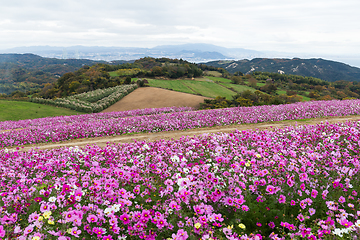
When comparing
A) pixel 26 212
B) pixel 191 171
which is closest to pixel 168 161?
pixel 191 171

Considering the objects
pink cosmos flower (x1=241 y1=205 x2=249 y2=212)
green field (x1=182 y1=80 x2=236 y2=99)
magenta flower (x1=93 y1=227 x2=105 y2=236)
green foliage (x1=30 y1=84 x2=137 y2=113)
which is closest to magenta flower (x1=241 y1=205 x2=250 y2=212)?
pink cosmos flower (x1=241 y1=205 x2=249 y2=212)

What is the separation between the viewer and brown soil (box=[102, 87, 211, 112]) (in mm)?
39031

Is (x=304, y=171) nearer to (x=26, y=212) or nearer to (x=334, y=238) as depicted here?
(x=334, y=238)

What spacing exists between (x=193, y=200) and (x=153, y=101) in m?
39.2

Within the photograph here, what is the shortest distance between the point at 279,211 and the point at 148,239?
8.36 ft

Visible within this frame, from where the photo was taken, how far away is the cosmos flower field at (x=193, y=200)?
312 cm

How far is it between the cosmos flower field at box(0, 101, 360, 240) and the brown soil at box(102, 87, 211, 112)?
33656mm

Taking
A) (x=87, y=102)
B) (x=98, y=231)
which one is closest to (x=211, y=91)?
(x=87, y=102)

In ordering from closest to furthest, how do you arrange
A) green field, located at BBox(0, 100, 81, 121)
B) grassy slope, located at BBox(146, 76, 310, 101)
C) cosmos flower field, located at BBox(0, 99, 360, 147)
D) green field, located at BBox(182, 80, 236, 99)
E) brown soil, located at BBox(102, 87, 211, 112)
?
1. cosmos flower field, located at BBox(0, 99, 360, 147)
2. green field, located at BBox(0, 100, 81, 121)
3. brown soil, located at BBox(102, 87, 211, 112)
4. green field, located at BBox(182, 80, 236, 99)
5. grassy slope, located at BBox(146, 76, 310, 101)

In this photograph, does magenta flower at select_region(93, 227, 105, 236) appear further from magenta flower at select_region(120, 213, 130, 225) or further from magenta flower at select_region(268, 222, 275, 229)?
magenta flower at select_region(268, 222, 275, 229)

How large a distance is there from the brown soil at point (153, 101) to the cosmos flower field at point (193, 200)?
33656mm

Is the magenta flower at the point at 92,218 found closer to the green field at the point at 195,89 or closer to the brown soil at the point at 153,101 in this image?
the brown soil at the point at 153,101

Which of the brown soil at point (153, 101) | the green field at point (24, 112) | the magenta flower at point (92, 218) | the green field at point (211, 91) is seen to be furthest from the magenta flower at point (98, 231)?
the green field at point (211, 91)

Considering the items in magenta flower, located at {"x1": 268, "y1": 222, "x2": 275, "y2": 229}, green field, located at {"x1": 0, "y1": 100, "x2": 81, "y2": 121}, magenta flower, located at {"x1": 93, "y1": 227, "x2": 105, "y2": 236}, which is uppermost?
magenta flower, located at {"x1": 93, "y1": 227, "x2": 105, "y2": 236}
